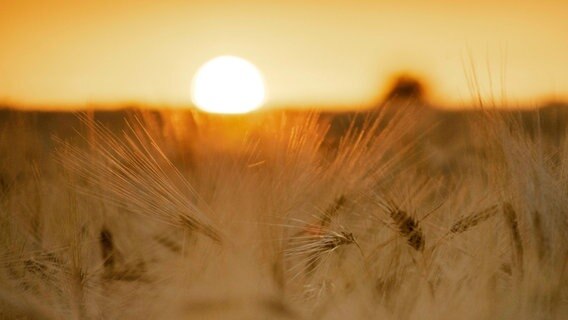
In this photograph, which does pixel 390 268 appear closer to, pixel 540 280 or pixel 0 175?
pixel 540 280

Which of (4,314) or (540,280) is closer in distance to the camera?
(540,280)

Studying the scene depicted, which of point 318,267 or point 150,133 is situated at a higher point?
point 150,133

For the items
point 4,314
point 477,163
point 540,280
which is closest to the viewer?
point 540,280

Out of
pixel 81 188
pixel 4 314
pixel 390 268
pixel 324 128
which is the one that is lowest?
pixel 4 314

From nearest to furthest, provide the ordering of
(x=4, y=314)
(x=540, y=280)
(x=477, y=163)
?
(x=540, y=280) < (x=4, y=314) < (x=477, y=163)

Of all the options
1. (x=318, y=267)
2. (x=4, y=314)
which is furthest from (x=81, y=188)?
(x=318, y=267)

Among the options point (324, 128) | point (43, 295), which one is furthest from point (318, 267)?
point (43, 295)
